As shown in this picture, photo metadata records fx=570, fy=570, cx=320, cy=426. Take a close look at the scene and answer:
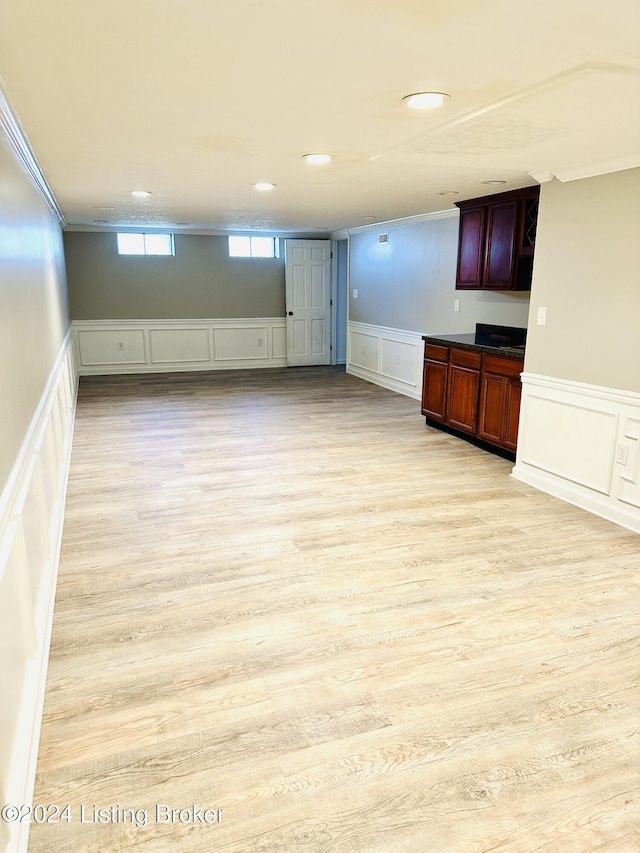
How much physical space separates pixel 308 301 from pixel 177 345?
232 cm

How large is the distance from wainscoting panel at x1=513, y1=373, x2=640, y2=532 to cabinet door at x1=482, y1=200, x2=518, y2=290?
1.12 meters

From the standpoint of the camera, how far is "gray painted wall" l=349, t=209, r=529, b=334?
6.00 meters

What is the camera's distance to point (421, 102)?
2.34 m

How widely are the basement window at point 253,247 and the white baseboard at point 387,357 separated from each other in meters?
1.97

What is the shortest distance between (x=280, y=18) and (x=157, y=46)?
1.48 ft

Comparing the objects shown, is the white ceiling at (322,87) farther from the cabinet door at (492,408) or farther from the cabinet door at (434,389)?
the cabinet door at (434,389)

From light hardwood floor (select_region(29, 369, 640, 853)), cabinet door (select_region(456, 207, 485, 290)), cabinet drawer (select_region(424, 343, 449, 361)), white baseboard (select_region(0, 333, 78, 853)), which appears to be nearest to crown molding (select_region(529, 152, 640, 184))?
cabinet door (select_region(456, 207, 485, 290))

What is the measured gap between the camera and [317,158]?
11.4ft

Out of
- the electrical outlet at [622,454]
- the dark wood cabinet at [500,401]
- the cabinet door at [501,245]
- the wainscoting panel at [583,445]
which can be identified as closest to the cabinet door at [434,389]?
the dark wood cabinet at [500,401]

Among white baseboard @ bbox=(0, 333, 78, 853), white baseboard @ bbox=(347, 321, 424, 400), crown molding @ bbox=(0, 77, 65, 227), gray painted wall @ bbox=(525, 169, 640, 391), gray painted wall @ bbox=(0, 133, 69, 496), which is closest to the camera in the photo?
white baseboard @ bbox=(0, 333, 78, 853)

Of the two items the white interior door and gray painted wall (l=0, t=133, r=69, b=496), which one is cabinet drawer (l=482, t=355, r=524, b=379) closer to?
gray painted wall (l=0, t=133, r=69, b=496)

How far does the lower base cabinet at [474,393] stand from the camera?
474cm

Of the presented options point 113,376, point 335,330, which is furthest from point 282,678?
point 335,330

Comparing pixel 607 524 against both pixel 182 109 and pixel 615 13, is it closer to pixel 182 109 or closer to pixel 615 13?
pixel 615 13
